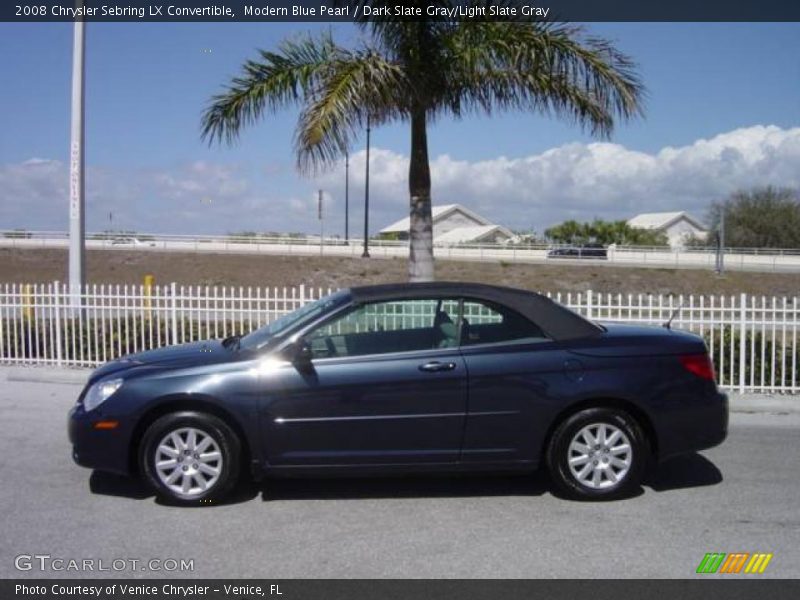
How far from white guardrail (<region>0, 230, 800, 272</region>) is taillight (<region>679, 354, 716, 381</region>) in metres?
40.9

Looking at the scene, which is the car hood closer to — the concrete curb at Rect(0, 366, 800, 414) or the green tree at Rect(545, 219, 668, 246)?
the concrete curb at Rect(0, 366, 800, 414)

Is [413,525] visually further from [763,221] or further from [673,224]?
[673,224]

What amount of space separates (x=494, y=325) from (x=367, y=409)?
1096mm

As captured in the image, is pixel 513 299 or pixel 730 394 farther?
pixel 730 394

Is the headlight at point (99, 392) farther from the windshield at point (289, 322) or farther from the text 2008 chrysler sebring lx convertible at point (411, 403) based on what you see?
the windshield at point (289, 322)

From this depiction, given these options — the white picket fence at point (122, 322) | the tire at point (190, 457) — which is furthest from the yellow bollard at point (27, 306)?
the tire at point (190, 457)

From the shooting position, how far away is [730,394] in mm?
9938

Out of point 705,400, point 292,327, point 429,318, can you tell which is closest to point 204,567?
point 292,327

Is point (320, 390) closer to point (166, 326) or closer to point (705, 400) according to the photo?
point (705, 400)

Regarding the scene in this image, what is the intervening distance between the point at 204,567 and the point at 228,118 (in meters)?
7.69
